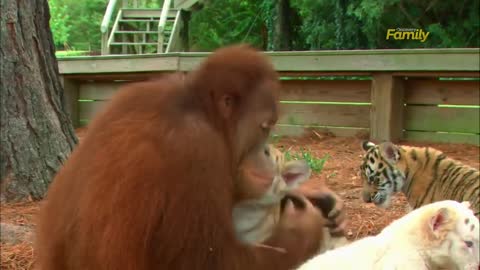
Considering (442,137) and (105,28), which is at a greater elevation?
(105,28)

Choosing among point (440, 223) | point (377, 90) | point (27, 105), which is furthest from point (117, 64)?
point (440, 223)

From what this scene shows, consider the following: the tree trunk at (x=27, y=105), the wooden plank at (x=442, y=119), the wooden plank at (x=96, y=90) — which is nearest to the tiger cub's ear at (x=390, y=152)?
the tree trunk at (x=27, y=105)

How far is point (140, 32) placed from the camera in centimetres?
1691

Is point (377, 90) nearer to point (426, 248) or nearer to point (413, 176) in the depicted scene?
point (413, 176)

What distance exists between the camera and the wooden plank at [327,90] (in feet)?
32.0

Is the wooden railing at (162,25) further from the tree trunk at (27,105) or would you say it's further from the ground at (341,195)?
the tree trunk at (27,105)

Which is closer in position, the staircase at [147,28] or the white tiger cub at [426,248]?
the white tiger cub at [426,248]

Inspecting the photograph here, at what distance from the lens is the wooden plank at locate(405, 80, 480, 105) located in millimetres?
9094

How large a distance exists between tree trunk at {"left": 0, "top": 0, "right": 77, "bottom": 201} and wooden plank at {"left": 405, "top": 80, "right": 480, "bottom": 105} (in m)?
5.53

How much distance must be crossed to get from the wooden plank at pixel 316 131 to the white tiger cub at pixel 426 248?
6.93m

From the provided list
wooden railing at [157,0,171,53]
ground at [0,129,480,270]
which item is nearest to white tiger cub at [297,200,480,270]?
ground at [0,129,480,270]

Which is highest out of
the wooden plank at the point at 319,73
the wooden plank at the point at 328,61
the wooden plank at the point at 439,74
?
the wooden plank at the point at 328,61

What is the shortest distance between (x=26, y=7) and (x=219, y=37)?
783cm

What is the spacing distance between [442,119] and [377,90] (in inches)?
39.7
